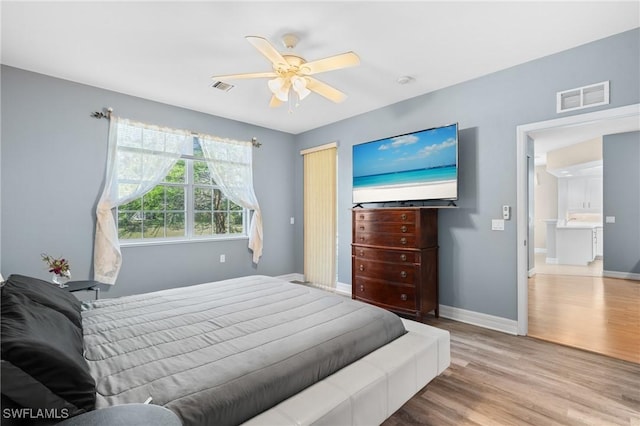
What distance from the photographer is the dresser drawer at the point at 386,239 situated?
11.0 feet

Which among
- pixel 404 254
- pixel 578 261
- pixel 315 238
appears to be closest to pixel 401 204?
pixel 404 254

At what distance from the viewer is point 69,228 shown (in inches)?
132

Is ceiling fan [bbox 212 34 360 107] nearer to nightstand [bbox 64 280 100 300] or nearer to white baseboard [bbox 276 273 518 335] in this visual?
nightstand [bbox 64 280 100 300]

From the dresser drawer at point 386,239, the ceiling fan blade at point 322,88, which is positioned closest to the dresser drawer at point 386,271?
the dresser drawer at point 386,239

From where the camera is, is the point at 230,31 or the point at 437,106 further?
the point at 437,106

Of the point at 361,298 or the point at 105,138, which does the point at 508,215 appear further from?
the point at 105,138

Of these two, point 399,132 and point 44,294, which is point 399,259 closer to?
point 399,132

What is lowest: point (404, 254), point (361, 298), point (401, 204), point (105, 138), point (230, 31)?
point (361, 298)

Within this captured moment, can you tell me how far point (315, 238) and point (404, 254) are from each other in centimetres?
206

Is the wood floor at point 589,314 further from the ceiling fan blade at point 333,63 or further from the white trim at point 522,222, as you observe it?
the ceiling fan blade at point 333,63

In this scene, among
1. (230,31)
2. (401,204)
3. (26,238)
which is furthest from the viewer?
(401,204)

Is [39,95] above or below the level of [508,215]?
above

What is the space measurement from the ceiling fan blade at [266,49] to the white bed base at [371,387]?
2070mm

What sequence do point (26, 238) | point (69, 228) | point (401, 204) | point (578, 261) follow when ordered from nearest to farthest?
point (26, 238) < point (69, 228) < point (401, 204) < point (578, 261)
